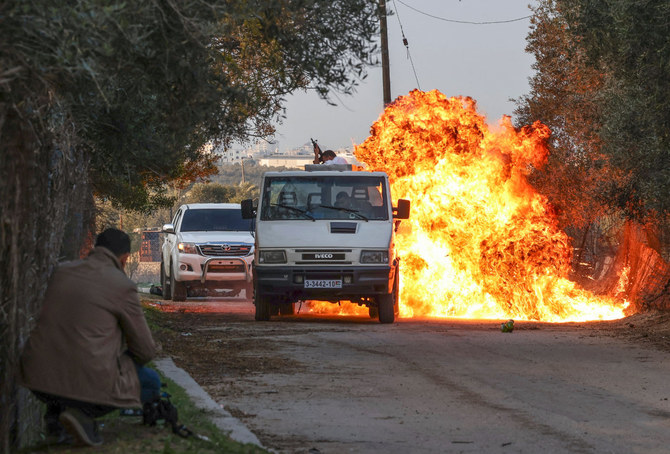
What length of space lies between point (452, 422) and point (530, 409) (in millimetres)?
993

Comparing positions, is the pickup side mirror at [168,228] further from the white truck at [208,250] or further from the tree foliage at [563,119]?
the tree foliage at [563,119]

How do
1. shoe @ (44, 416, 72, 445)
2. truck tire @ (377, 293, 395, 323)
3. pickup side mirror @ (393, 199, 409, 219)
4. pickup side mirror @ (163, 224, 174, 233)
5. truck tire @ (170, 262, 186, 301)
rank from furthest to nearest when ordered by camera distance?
truck tire @ (170, 262, 186, 301) → pickup side mirror @ (163, 224, 174, 233) → truck tire @ (377, 293, 395, 323) → pickup side mirror @ (393, 199, 409, 219) → shoe @ (44, 416, 72, 445)

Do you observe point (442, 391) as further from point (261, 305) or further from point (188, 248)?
point (188, 248)

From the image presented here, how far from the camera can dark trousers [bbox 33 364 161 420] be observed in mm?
6227

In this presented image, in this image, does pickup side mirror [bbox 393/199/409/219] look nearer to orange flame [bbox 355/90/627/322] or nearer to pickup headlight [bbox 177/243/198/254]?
orange flame [bbox 355/90/627/322]

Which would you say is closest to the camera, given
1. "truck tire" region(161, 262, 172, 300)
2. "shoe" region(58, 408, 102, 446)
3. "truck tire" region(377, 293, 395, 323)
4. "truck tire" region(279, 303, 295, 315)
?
"shoe" region(58, 408, 102, 446)

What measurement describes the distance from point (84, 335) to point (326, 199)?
12.2 metres

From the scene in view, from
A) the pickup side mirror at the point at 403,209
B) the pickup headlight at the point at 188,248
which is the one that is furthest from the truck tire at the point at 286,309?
the pickup headlight at the point at 188,248

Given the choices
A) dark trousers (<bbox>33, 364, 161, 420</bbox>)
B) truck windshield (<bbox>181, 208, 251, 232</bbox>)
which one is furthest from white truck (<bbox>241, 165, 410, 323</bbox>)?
dark trousers (<bbox>33, 364, 161, 420</bbox>)

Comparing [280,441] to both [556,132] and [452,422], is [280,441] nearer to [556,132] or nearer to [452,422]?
[452,422]

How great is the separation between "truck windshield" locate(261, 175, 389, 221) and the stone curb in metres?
7.24

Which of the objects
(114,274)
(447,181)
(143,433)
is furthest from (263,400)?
(447,181)

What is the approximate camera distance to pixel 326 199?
721 inches

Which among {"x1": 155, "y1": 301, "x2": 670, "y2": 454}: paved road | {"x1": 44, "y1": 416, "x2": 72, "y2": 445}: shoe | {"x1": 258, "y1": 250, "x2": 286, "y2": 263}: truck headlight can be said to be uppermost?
{"x1": 258, "y1": 250, "x2": 286, "y2": 263}: truck headlight
